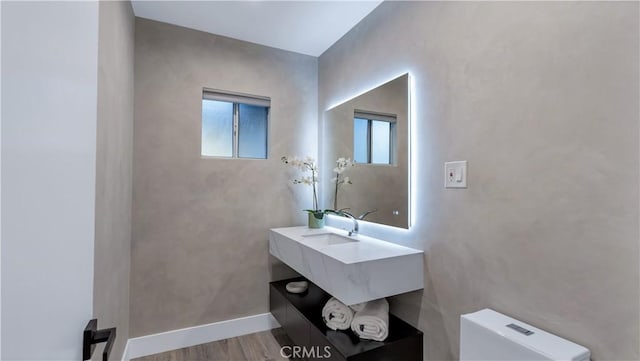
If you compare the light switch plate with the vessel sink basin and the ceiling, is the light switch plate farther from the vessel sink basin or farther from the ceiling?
the ceiling

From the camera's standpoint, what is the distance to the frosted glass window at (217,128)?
264 centimetres

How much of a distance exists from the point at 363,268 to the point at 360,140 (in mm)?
1178

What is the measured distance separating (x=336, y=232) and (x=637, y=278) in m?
1.76

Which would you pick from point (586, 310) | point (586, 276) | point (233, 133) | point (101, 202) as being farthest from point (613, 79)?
point (233, 133)

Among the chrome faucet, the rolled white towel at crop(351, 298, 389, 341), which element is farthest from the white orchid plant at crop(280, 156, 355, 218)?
the rolled white towel at crop(351, 298, 389, 341)

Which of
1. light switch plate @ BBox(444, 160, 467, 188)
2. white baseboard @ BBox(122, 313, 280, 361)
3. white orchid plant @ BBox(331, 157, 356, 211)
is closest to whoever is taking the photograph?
light switch plate @ BBox(444, 160, 467, 188)

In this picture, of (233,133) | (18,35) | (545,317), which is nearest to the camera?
(18,35)

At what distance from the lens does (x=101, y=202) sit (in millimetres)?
1271

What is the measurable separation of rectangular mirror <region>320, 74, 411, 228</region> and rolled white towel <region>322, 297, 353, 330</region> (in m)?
0.63

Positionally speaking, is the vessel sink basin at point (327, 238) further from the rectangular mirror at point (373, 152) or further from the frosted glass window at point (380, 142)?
the frosted glass window at point (380, 142)

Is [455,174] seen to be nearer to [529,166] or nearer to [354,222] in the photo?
[529,166]

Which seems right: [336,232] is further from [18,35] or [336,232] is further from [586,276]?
[18,35]

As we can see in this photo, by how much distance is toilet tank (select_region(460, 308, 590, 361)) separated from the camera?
1.00 m

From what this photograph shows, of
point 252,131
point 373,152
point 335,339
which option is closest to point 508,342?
point 335,339
